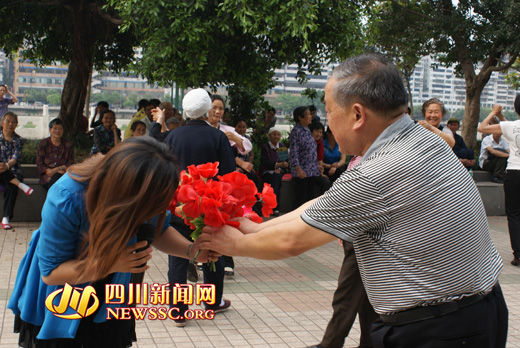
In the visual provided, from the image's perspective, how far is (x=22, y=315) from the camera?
241 cm

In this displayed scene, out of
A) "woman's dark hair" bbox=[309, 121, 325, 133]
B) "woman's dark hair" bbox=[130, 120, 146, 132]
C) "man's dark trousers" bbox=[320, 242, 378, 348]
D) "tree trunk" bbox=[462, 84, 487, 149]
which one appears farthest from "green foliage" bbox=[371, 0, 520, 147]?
"man's dark trousers" bbox=[320, 242, 378, 348]

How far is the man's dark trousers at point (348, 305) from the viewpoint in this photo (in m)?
4.16

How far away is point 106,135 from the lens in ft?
33.8

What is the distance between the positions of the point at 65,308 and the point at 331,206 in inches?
44.8

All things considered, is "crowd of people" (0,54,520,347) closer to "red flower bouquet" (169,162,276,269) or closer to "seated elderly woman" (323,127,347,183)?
"red flower bouquet" (169,162,276,269)

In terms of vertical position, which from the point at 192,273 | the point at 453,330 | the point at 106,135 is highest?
the point at 453,330

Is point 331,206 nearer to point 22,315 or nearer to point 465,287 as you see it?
point 465,287

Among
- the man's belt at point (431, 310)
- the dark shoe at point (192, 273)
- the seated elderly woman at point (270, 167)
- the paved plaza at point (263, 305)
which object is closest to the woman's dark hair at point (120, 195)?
the man's belt at point (431, 310)

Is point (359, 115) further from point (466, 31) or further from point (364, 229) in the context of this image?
point (466, 31)

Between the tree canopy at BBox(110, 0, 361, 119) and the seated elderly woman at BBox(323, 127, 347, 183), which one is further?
the seated elderly woman at BBox(323, 127, 347, 183)

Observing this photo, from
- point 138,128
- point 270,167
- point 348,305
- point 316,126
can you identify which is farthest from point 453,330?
point 316,126

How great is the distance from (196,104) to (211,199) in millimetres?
2851

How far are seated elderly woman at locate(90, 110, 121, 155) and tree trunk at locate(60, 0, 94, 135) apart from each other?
2854 mm

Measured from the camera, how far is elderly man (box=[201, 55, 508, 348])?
6.66 feet
